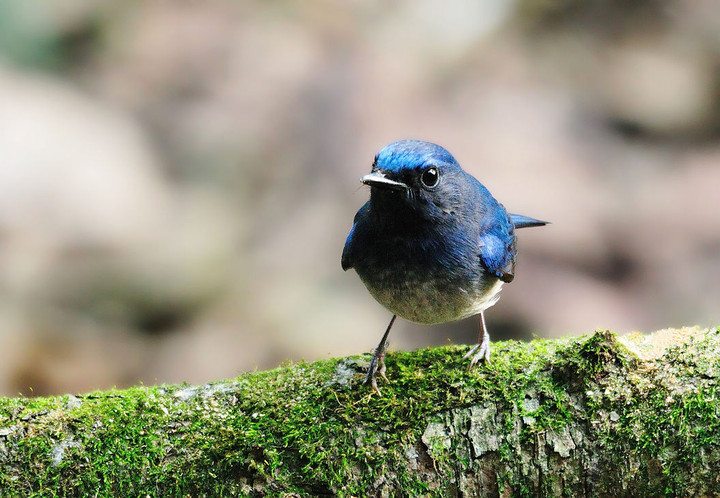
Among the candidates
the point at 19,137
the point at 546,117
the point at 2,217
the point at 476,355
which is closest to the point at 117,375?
the point at 2,217

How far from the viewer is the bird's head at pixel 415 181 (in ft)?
10.5

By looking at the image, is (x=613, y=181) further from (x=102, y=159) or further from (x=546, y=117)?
(x=102, y=159)

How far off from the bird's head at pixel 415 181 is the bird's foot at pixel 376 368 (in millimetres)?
656

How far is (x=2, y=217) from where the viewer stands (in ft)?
20.2

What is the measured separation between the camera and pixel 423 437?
2947mm

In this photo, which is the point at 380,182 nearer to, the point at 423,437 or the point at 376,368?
the point at 376,368

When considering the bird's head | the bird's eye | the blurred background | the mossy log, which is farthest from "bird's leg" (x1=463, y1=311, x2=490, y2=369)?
the blurred background

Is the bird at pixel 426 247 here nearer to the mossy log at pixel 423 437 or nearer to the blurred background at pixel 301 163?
the mossy log at pixel 423 437

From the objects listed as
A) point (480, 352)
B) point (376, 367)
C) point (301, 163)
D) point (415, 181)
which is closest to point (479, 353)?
point (480, 352)

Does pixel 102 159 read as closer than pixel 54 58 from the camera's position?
Yes

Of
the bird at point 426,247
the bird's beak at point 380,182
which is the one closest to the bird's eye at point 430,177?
the bird at point 426,247

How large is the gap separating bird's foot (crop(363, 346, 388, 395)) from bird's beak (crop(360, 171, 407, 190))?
766 millimetres

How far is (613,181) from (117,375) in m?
4.70

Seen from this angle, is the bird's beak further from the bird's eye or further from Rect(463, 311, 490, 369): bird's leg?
Rect(463, 311, 490, 369): bird's leg
